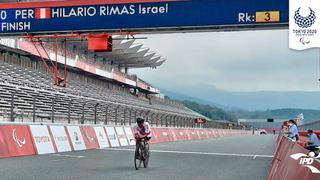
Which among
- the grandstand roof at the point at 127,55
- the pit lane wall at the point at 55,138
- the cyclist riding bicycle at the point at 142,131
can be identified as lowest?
the pit lane wall at the point at 55,138

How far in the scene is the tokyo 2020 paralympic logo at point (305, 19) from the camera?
6000 millimetres

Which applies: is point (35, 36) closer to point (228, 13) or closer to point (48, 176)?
point (228, 13)

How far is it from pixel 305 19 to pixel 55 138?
48.2 feet

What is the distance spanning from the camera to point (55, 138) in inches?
765

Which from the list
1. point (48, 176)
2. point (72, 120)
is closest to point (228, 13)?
point (48, 176)

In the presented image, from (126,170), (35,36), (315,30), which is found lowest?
(126,170)

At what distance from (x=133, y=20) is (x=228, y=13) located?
328 centimetres

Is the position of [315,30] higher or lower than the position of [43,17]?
lower

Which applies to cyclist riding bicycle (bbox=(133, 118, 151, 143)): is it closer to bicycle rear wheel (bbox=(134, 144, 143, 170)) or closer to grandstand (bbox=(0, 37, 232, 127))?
bicycle rear wheel (bbox=(134, 144, 143, 170))

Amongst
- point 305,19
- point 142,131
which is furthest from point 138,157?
point 305,19

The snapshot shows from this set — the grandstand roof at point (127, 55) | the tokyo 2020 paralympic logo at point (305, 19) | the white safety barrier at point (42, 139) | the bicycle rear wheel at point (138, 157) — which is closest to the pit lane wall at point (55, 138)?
the white safety barrier at point (42, 139)

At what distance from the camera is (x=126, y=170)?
13078 millimetres

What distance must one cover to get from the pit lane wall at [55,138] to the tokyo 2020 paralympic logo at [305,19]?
9.31 metres

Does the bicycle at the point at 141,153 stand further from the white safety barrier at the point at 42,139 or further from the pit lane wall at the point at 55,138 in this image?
the white safety barrier at the point at 42,139
